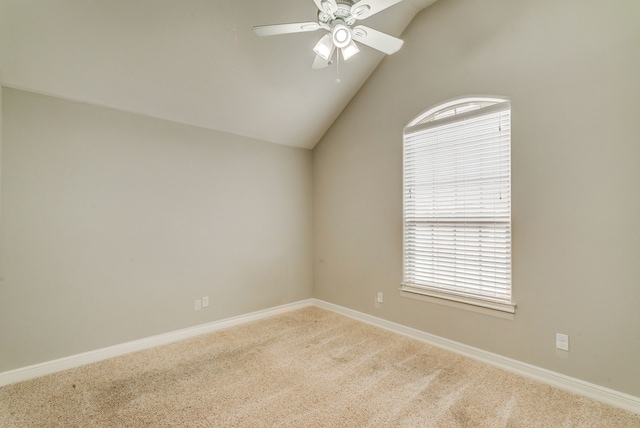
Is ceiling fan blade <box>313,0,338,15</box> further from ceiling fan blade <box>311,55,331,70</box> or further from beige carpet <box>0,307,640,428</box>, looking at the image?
beige carpet <box>0,307,640,428</box>

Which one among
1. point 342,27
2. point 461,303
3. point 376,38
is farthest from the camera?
point 461,303

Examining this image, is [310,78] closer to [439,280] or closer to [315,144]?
[315,144]

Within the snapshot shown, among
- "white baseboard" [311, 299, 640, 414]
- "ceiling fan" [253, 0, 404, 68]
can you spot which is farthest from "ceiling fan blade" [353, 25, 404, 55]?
"white baseboard" [311, 299, 640, 414]

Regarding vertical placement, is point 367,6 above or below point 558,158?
Answer: above

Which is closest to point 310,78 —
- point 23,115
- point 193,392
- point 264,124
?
point 264,124

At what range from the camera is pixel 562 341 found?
221 centimetres

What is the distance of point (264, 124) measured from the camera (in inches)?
143

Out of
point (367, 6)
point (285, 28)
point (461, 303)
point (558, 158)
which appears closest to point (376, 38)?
point (367, 6)

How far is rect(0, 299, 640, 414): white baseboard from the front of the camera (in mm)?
2033

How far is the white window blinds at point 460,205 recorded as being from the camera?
2.54m

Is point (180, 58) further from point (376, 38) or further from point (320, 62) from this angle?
point (376, 38)

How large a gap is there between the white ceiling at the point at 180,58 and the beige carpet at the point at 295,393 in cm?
237

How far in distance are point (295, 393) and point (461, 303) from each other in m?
1.68

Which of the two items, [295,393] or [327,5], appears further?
[295,393]
